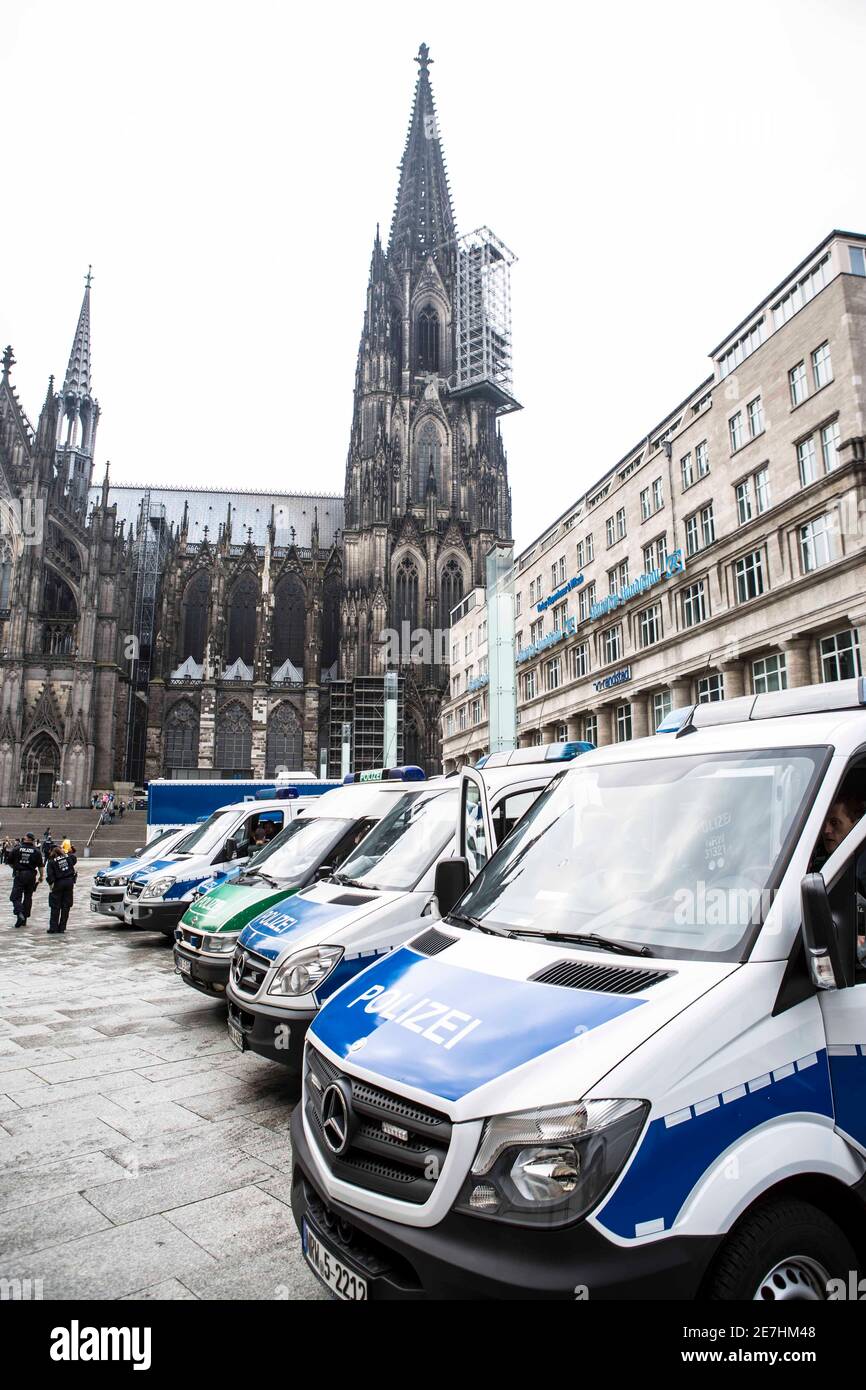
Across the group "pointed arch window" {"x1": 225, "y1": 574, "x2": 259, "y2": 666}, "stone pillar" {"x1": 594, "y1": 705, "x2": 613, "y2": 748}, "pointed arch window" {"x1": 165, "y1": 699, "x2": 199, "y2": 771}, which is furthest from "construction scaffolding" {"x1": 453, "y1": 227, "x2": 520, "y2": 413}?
"stone pillar" {"x1": 594, "y1": 705, "x2": 613, "y2": 748}

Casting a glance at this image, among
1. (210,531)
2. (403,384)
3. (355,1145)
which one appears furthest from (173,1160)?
(210,531)

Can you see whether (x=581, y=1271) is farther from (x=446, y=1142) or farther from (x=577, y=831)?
(x=577, y=831)

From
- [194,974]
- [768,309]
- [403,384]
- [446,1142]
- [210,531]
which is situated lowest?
[194,974]

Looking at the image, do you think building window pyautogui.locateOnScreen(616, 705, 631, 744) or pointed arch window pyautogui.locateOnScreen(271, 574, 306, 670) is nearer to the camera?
building window pyautogui.locateOnScreen(616, 705, 631, 744)

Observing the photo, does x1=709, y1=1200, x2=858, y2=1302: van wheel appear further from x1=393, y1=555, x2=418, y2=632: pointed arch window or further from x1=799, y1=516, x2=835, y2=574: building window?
x1=393, y1=555, x2=418, y2=632: pointed arch window

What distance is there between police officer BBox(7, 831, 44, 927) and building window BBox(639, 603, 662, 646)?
1960 cm

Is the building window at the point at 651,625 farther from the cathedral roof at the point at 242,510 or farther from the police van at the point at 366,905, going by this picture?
the cathedral roof at the point at 242,510

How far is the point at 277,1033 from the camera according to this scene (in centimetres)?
460

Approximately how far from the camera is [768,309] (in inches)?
858

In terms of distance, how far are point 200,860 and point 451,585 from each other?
45.8m

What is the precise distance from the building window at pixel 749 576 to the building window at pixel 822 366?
14.3 ft

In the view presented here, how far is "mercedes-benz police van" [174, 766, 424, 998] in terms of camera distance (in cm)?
655

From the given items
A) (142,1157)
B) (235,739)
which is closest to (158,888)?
(142,1157)

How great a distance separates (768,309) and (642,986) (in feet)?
79.6
